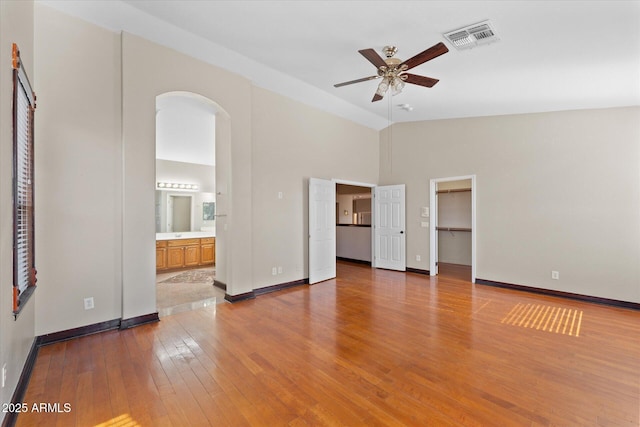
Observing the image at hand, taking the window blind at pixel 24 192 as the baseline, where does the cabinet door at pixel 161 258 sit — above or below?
below

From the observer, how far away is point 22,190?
236 centimetres

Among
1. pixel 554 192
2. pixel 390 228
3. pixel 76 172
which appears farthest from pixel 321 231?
pixel 554 192

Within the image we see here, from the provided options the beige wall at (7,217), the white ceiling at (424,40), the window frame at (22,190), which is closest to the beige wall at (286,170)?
the white ceiling at (424,40)

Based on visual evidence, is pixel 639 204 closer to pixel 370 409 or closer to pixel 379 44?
pixel 379 44

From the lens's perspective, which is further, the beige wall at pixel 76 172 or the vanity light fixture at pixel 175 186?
the vanity light fixture at pixel 175 186

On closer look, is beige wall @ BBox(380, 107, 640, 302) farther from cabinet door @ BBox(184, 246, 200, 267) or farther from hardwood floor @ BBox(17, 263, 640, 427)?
cabinet door @ BBox(184, 246, 200, 267)

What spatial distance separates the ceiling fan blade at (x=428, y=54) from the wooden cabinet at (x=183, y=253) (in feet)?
19.9

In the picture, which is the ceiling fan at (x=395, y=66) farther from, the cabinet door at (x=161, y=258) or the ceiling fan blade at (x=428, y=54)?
the cabinet door at (x=161, y=258)

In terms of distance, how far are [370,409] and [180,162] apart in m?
7.43

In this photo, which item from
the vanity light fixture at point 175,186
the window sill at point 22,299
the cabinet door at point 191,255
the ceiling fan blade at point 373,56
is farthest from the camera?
the vanity light fixture at point 175,186

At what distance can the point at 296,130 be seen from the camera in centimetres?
531

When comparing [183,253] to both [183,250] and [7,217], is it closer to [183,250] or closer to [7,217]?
[183,250]

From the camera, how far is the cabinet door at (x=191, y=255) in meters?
6.90

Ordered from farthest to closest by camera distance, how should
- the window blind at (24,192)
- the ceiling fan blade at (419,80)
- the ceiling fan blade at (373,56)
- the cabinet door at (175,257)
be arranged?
the cabinet door at (175,257) < the ceiling fan blade at (419,80) < the ceiling fan blade at (373,56) < the window blind at (24,192)
